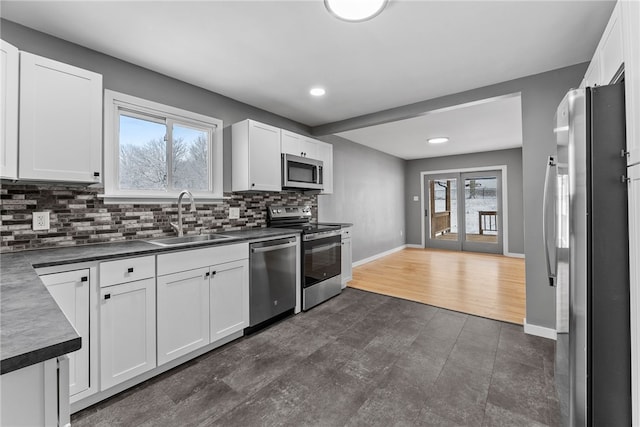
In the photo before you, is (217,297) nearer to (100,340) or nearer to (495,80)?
(100,340)

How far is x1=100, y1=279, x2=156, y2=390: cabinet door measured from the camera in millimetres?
1743

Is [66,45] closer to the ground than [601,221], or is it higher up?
higher up

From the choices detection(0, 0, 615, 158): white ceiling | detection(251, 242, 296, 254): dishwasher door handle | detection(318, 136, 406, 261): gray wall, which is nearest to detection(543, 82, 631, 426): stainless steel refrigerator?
detection(0, 0, 615, 158): white ceiling

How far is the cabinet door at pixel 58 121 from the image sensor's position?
170cm

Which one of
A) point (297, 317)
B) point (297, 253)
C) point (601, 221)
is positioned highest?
point (601, 221)

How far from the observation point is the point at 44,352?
1.95 feet

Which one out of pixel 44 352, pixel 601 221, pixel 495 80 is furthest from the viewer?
pixel 495 80

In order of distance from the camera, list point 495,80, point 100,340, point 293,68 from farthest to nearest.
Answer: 1. point 495,80
2. point 293,68
3. point 100,340

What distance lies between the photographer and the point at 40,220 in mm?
1934

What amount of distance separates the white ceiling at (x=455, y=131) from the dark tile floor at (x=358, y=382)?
2459 mm

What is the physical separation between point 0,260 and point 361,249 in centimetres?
488

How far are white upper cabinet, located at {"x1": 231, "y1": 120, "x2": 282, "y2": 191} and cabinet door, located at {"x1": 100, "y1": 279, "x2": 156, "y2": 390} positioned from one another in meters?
1.50

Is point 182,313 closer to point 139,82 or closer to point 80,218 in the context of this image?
point 80,218

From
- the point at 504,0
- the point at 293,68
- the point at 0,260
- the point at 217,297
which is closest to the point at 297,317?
the point at 217,297
